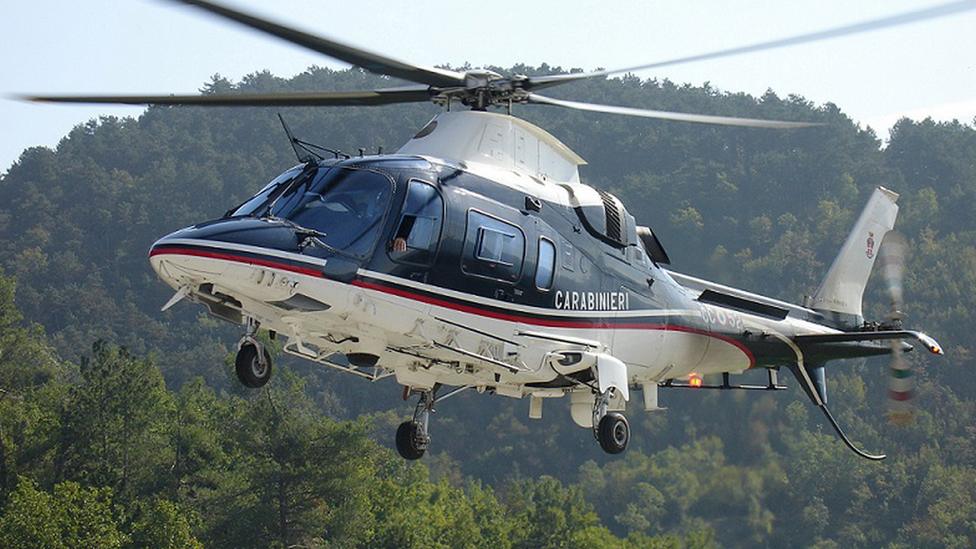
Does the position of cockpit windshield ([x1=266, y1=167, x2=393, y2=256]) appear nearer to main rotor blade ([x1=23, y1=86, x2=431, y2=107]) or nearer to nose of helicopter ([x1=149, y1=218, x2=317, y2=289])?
nose of helicopter ([x1=149, y1=218, x2=317, y2=289])

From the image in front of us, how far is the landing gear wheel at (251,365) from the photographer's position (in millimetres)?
18250

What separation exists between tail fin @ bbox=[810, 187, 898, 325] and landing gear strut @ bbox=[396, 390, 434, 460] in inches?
316

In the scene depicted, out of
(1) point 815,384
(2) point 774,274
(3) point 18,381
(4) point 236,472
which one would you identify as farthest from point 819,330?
(2) point 774,274

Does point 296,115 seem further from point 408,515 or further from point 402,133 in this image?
point 408,515

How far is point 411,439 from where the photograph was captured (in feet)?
70.6

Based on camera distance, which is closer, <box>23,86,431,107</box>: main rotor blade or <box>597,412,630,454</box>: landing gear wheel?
<box>23,86,431,107</box>: main rotor blade

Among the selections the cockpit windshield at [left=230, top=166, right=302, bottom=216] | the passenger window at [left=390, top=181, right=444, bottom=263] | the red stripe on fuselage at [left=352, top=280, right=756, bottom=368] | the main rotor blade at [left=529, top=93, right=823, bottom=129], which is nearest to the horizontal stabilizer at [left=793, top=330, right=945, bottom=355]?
the red stripe on fuselage at [left=352, top=280, right=756, bottom=368]

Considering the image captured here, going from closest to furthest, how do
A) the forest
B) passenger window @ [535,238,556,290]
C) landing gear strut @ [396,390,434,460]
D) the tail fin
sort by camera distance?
passenger window @ [535,238,556,290], landing gear strut @ [396,390,434,460], the tail fin, the forest

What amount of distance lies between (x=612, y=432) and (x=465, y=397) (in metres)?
84.8

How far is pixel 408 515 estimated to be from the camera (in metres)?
60.1

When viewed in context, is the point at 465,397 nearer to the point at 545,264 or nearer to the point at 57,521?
the point at 57,521

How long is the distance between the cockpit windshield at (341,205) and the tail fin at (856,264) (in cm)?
1048

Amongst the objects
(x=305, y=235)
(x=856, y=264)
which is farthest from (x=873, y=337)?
(x=305, y=235)

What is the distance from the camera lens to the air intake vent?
21906 mm
